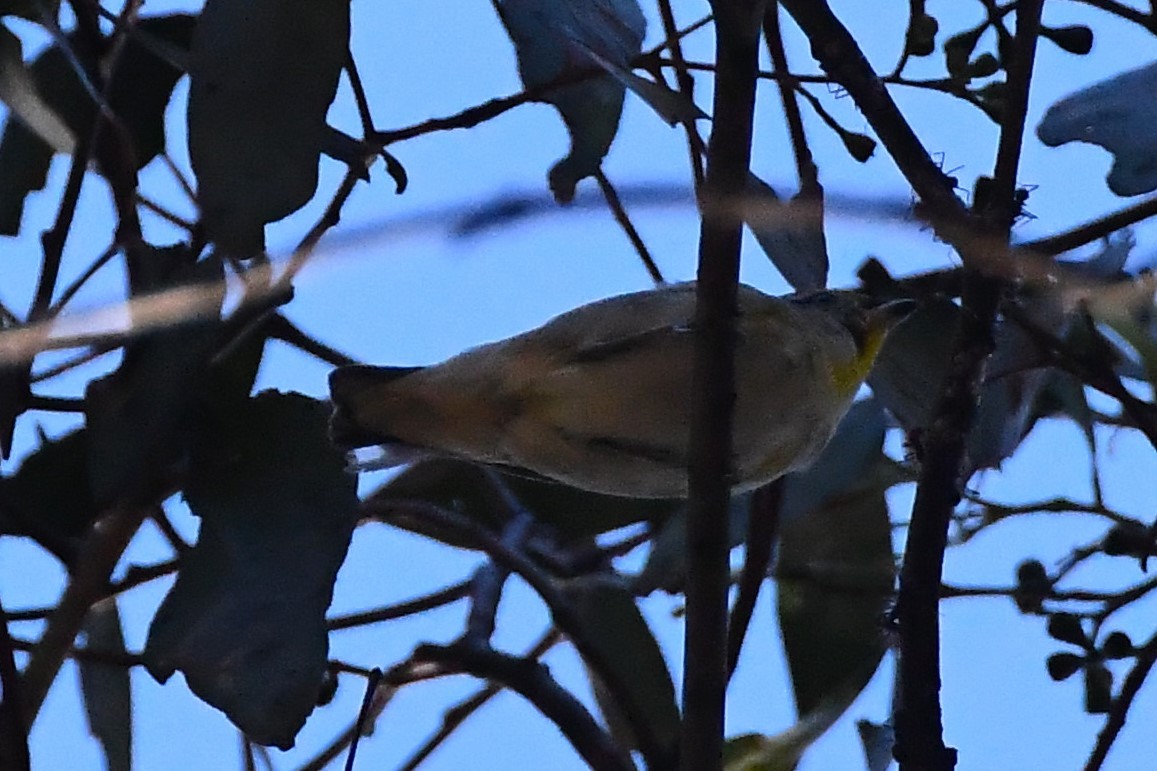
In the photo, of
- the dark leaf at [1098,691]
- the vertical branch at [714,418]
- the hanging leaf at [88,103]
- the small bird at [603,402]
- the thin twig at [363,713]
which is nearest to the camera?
the vertical branch at [714,418]

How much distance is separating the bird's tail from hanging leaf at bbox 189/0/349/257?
0.79 ft

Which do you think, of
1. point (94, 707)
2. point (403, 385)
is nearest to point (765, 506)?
point (403, 385)

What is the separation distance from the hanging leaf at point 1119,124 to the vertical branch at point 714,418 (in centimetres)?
37

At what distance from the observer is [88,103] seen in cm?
174

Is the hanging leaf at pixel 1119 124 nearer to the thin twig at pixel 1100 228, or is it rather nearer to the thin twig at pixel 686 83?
the thin twig at pixel 1100 228

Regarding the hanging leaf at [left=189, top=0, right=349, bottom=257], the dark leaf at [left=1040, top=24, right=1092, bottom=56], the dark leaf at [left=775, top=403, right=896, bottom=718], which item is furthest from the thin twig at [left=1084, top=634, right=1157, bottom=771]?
the hanging leaf at [left=189, top=0, right=349, bottom=257]

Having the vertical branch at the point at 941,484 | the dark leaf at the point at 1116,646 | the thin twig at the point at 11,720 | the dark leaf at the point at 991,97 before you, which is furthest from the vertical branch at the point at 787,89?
the thin twig at the point at 11,720

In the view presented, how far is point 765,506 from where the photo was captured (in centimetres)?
168

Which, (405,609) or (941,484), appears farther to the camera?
(405,609)

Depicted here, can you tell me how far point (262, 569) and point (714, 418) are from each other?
1.44 ft

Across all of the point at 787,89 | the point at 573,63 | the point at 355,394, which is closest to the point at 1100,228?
the point at 787,89

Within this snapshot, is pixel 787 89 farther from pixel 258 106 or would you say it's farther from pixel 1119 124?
pixel 258 106

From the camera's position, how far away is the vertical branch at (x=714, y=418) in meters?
1.08

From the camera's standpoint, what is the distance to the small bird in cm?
163
